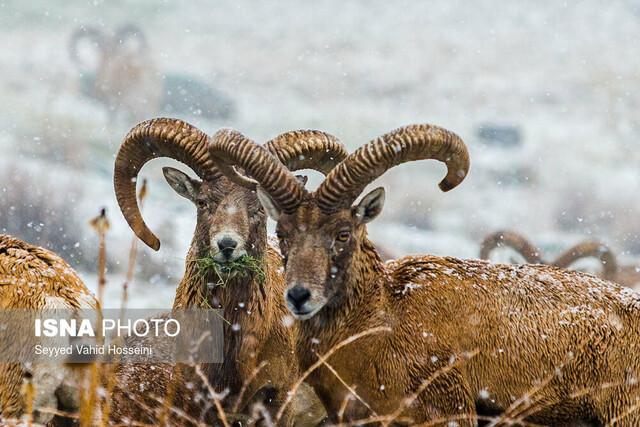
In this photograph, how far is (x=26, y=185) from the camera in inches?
1982

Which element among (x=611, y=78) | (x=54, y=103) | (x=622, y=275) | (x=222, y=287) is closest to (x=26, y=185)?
(x=54, y=103)

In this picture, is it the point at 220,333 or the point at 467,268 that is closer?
the point at 467,268

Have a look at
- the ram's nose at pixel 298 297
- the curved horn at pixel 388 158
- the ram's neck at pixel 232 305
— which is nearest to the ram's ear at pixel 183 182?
the ram's neck at pixel 232 305

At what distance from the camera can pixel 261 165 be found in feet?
25.0

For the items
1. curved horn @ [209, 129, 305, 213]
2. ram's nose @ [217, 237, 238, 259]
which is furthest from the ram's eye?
ram's nose @ [217, 237, 238, 259]

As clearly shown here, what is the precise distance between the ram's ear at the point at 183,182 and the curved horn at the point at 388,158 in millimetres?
1935

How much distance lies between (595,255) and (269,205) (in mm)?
12012

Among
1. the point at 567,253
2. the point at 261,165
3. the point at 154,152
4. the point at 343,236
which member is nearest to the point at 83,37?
the point at 567,253

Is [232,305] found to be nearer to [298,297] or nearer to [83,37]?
[298,297]

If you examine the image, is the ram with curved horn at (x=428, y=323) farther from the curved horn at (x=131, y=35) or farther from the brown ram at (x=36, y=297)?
the curved horn at (x=131, y=35)

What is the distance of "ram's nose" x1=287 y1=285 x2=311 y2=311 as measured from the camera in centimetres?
689

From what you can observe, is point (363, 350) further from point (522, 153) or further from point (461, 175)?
point (522, 153)

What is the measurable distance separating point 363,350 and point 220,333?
6.09ft

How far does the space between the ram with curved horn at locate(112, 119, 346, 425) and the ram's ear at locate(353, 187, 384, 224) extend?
1.26 meters
